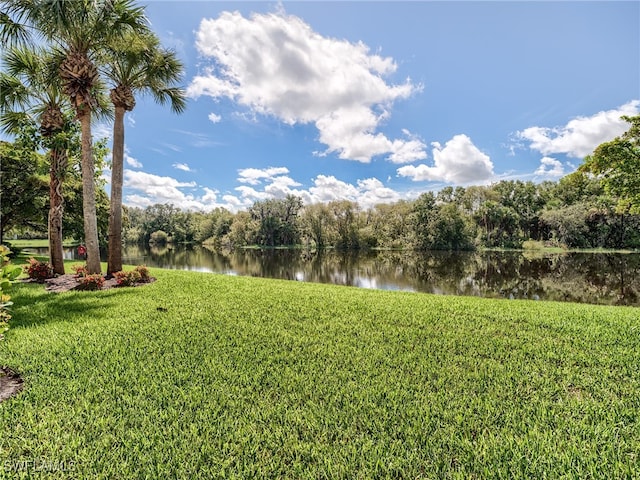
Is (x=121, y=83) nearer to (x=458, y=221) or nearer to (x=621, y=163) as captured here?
(x=621, y=163)

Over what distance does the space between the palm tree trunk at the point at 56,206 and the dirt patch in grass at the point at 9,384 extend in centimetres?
874

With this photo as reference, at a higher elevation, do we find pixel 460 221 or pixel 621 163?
pixel 460 221

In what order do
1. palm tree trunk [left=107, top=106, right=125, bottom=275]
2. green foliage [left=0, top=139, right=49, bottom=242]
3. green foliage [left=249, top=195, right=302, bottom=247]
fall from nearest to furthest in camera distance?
palm tree trunk [left=107, top=106, right=125, bottom=275], green foliage [left=0, top=139, right=49, bottom=242], green foliage [left=249, top=195, right=302, bottom=247]

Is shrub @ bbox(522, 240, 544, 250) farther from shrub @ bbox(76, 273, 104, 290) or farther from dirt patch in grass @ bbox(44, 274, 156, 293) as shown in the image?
shrub @ bbox(76, 273, 104, 290)

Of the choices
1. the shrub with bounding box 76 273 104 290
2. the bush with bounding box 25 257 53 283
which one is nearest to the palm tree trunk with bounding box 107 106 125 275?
the shrub with bounding box 76 273 104 290

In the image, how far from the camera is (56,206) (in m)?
10.6

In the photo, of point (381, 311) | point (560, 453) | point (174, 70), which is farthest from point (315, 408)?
point (174, 70)

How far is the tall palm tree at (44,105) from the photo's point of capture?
967 centimetres

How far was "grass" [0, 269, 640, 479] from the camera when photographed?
2373mm

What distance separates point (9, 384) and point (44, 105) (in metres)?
11.4

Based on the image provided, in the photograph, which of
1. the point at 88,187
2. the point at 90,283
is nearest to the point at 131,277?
the point at 90,283

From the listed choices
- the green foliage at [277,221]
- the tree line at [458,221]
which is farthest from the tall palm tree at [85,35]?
the green foliage at [277,221]

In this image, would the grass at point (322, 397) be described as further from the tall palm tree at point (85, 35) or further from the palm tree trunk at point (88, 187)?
the tall palm tree at point (85, 35)

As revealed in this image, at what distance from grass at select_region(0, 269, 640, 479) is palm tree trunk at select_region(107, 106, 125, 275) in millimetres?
Result: 4368
